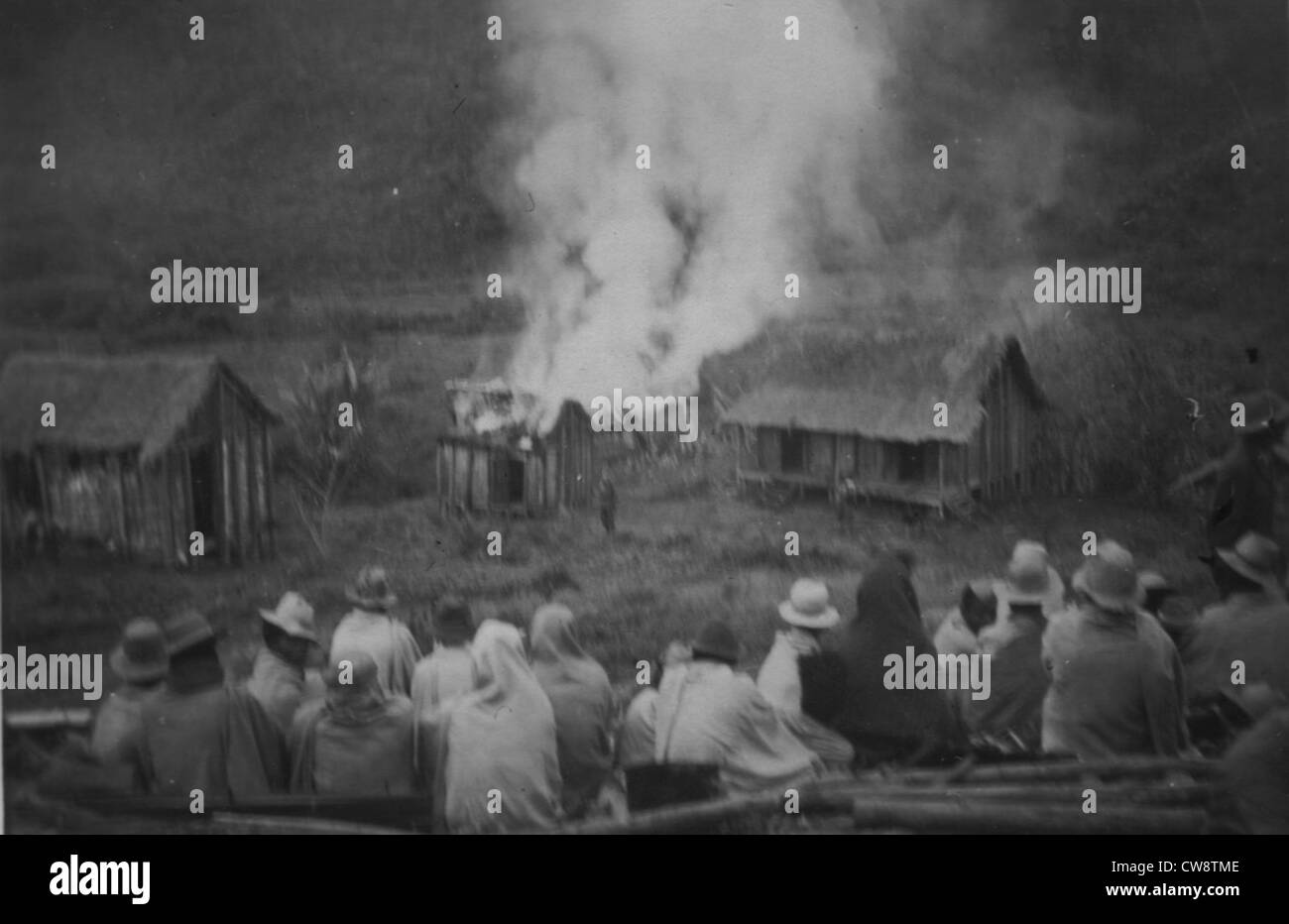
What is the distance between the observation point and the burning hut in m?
5.39

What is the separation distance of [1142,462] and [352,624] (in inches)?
123

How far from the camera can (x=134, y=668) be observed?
539cm

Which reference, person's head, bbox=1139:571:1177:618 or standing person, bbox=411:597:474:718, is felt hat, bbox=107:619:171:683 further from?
person's head, bbox=1139:571:1177:618

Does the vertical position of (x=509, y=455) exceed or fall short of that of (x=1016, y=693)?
it exceeds it

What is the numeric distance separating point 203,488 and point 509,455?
1190mm

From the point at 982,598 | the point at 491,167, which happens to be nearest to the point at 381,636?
the point at 491,167

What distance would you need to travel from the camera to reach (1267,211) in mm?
5418

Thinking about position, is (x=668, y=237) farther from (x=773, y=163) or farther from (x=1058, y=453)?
(x=1058, y=453)

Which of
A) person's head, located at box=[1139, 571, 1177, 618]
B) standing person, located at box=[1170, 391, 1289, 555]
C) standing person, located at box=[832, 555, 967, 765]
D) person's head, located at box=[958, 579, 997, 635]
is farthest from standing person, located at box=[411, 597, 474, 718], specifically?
standing person, located at box=[1170, 391, 1289, 555]

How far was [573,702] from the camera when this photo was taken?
17.6 feet

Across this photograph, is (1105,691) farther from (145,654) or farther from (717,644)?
(145,654)

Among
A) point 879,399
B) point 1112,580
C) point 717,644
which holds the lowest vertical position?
point 717,644

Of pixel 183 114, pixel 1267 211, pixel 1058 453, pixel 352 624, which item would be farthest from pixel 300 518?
pixel 1267 211

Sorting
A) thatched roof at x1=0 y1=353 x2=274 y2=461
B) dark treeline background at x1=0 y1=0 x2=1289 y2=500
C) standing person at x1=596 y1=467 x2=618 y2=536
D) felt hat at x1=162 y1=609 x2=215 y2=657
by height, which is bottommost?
felt hat at x1=162 y1=609 x2=215 y2=657
